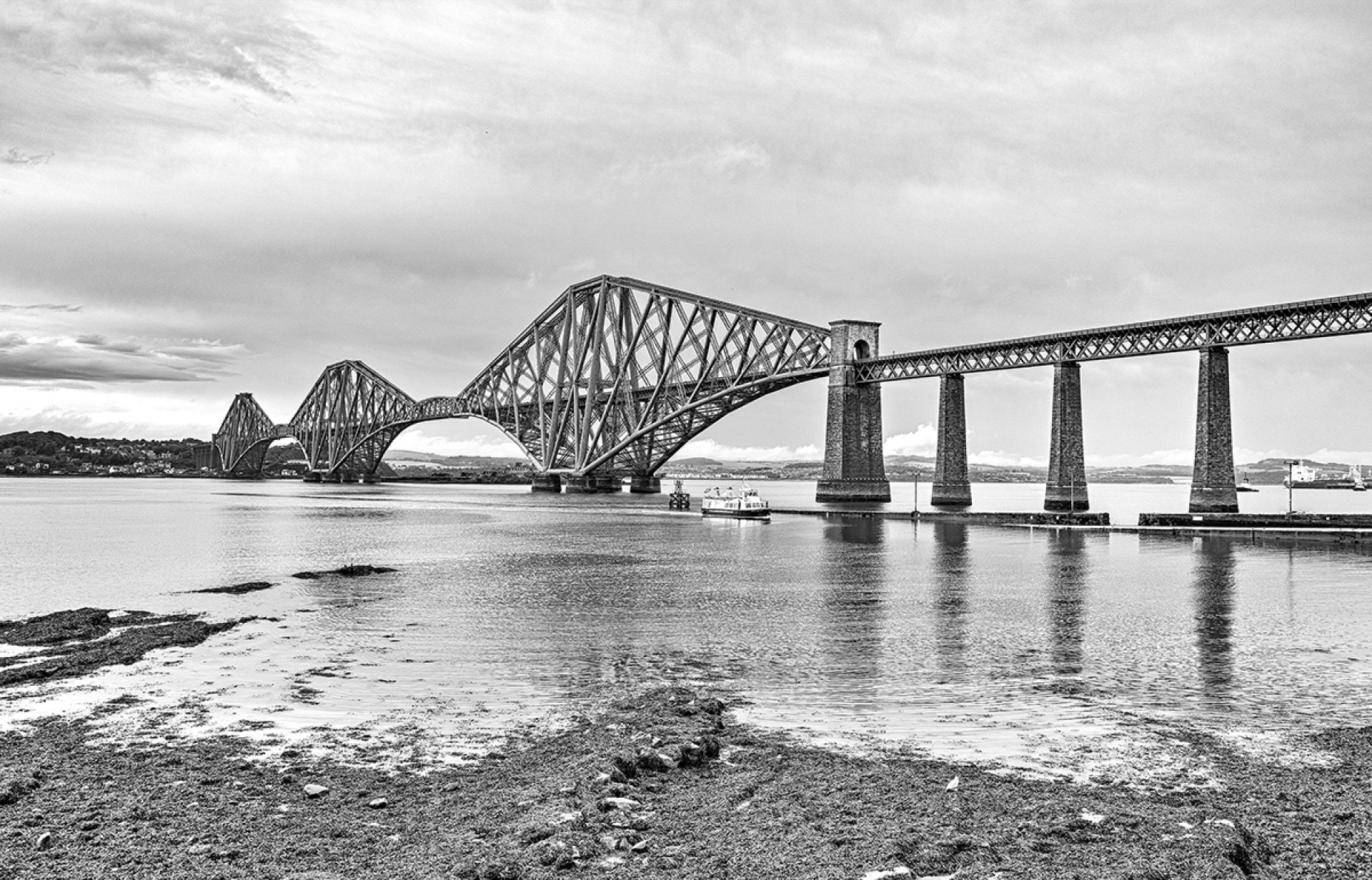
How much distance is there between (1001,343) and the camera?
101 meters

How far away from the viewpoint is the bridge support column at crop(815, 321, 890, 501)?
11612 centimetres

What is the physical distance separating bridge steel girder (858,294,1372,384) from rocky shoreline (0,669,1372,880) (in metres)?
69.7

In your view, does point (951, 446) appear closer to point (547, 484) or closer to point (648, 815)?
point (547, 484)

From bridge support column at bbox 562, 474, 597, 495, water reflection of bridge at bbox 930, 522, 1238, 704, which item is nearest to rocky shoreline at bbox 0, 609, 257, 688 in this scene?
water reflection of bridge at bbox 930, 522, 1238, 704

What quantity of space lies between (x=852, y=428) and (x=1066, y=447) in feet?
106

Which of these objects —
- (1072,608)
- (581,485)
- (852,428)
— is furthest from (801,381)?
(1072,608)

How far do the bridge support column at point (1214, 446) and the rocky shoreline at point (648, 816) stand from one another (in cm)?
6463

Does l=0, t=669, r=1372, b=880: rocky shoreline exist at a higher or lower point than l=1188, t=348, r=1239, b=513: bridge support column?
lower

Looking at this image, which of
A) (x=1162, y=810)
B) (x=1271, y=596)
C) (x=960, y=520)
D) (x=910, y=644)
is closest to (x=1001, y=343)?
(x=960, y=520)

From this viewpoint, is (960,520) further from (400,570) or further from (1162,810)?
(1162,810)

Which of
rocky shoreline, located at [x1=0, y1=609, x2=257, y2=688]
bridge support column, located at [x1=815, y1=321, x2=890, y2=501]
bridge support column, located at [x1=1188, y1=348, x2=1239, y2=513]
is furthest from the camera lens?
bridge support column, located at [x1=815, y1=321, x2=890, y2=501]

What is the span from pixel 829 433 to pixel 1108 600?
286 feet

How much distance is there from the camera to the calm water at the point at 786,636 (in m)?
16.0

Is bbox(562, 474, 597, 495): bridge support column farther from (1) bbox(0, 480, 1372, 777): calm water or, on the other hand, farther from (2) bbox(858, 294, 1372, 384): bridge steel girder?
(1) bbox(0, 480, 1372, 777): calm water
